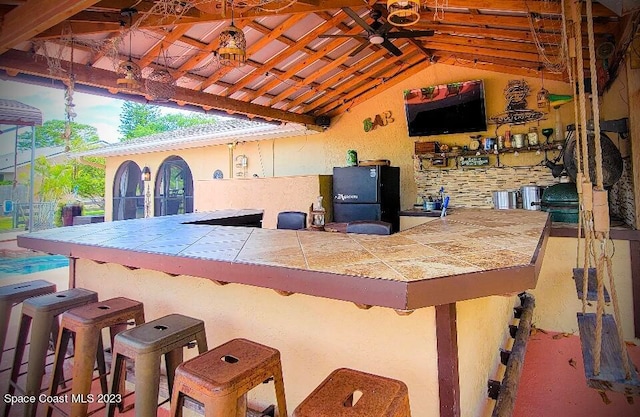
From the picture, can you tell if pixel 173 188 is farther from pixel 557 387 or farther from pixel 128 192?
pixel 557 387

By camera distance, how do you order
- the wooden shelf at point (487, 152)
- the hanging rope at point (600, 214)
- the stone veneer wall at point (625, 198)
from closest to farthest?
the hanging rope at point (600, 214)
the stone veneer wall at point (625, 198)
the wooden shelf at point (487, 152)

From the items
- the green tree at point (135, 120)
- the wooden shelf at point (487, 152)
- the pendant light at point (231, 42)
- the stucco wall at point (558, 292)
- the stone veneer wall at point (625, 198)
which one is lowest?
the stucco wall at point (558, 292)

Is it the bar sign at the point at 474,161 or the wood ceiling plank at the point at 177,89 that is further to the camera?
the bar sign at the point at 474,161

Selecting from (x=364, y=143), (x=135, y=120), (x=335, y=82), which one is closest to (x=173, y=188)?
(x=364, y=143)

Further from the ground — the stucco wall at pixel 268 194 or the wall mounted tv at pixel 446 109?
the wall mounted tv at pixel 446 109

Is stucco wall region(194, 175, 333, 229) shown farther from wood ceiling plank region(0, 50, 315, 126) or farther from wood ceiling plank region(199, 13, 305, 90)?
wood ceiling plank region(199, 13, 305, 90)

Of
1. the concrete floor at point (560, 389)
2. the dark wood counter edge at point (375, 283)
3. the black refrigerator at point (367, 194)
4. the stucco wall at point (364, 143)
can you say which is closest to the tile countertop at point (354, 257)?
the dark wood counter edge at point (375, 283)

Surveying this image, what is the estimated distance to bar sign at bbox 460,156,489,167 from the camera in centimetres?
544

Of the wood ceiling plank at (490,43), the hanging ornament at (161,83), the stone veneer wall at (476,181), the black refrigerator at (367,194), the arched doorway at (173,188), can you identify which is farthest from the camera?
the arched doorway at (173,188)

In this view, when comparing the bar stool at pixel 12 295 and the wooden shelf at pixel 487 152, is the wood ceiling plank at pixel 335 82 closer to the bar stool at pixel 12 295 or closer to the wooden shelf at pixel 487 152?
the wooden shelf at pixel 487 152

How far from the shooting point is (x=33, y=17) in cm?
239

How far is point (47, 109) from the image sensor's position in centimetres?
393

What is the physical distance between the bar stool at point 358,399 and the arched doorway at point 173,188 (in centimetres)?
905

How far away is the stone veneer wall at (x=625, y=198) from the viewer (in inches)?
135
